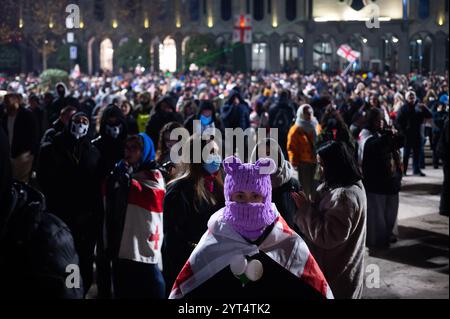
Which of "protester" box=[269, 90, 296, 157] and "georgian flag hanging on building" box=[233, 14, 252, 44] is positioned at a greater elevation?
"georgian flag hanging on building" box=[233, 14, 252, 44]

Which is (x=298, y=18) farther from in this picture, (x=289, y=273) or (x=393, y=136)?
(x=289, y=273)

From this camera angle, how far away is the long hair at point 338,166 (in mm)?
5277

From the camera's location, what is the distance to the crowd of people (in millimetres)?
2916

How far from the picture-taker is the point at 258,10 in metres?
56.8

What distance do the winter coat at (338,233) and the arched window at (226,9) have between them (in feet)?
173

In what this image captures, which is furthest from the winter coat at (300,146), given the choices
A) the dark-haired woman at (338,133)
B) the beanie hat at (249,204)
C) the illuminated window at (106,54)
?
the illuminated window at (106,54)

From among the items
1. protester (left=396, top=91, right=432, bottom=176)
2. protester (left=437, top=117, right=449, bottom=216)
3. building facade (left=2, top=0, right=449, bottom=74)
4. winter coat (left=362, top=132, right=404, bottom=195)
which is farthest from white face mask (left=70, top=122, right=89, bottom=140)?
building facade (left=2, top=0, right=449, bottom=74)

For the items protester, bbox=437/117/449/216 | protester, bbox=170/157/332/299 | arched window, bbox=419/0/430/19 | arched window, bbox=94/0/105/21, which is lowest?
protester, bbox=437/117/449/216

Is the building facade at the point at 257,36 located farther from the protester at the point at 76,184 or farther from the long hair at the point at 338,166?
the long hair at the point at 338,166

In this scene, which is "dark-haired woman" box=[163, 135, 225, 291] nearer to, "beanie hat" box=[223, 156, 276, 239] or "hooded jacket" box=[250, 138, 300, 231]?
"hooded jacket" box=[250, 138, 300, 231]

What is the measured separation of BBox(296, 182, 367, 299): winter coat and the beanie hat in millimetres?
1229

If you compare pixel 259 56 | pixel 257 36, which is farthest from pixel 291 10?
pixel 259 56

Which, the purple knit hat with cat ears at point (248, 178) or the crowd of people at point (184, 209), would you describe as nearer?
the crowd of people at point (184, 209)

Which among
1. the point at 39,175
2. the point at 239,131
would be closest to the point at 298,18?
the point at 239,131
